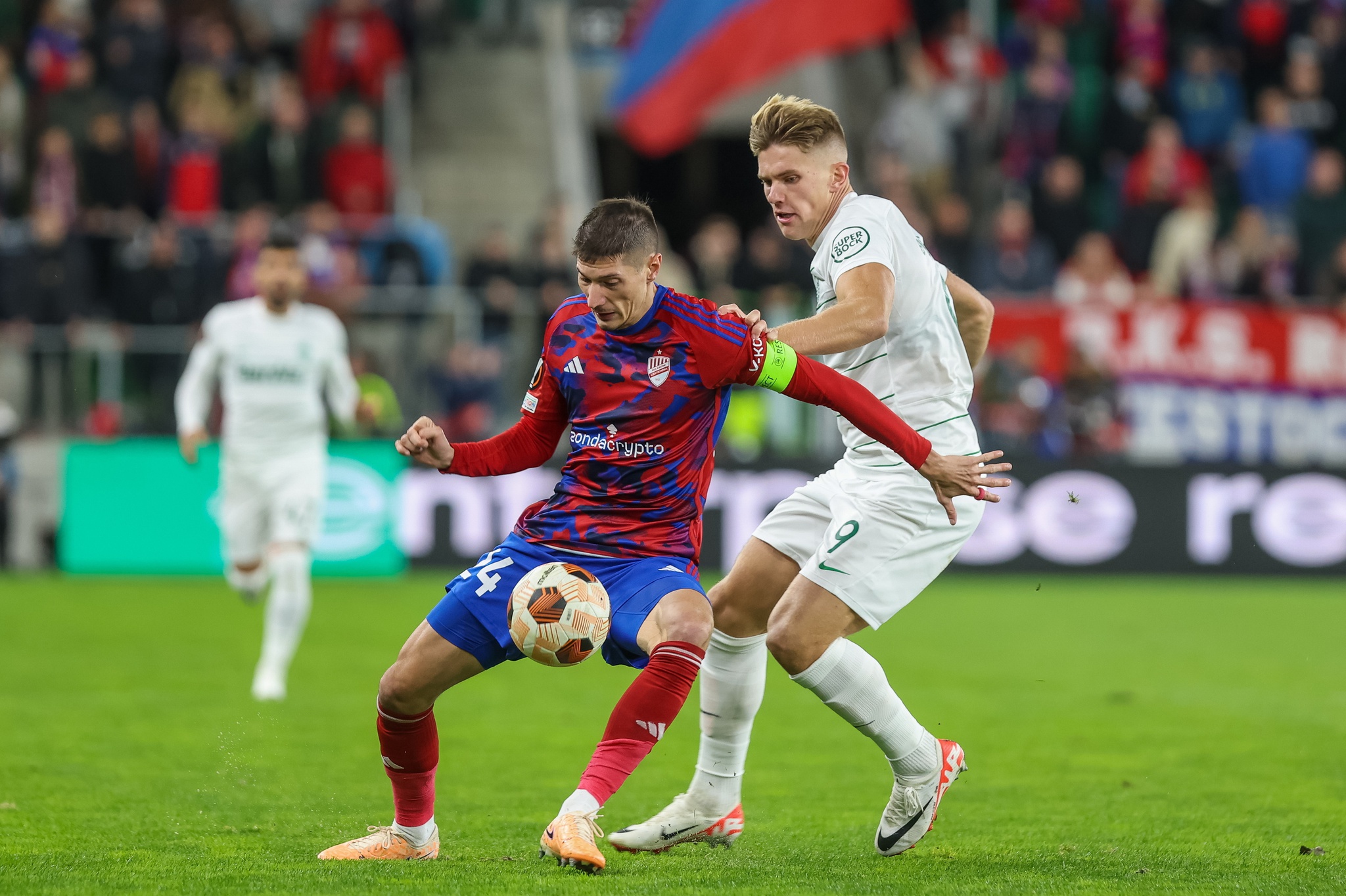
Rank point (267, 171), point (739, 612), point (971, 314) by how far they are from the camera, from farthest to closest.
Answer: point (267, 171), point (971, 314), point (739, 612)

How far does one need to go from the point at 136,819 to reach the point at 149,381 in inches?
408

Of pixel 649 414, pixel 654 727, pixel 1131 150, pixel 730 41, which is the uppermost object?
pixel 730 41

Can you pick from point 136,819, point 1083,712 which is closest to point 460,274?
point 1083,712

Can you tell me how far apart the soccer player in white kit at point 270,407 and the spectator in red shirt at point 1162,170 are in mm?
11569

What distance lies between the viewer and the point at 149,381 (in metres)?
16.2

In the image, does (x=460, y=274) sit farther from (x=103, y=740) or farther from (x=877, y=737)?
(x=877, y=737)

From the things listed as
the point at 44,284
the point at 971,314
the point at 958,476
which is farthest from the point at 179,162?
the point at 958,476

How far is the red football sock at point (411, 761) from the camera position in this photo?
5.61 m

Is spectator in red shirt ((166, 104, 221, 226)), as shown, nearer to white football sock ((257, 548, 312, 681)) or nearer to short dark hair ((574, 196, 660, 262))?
white football sock ((257, 548, 312, 681))

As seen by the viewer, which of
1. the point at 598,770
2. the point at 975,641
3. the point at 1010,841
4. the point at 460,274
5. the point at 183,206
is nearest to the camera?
the point at 598,770

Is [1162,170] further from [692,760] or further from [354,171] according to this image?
[692,760]

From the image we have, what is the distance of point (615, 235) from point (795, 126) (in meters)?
0.91

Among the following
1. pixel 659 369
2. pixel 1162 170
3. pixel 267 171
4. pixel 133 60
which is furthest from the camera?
pixel 1162 170

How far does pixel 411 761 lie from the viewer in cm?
565
